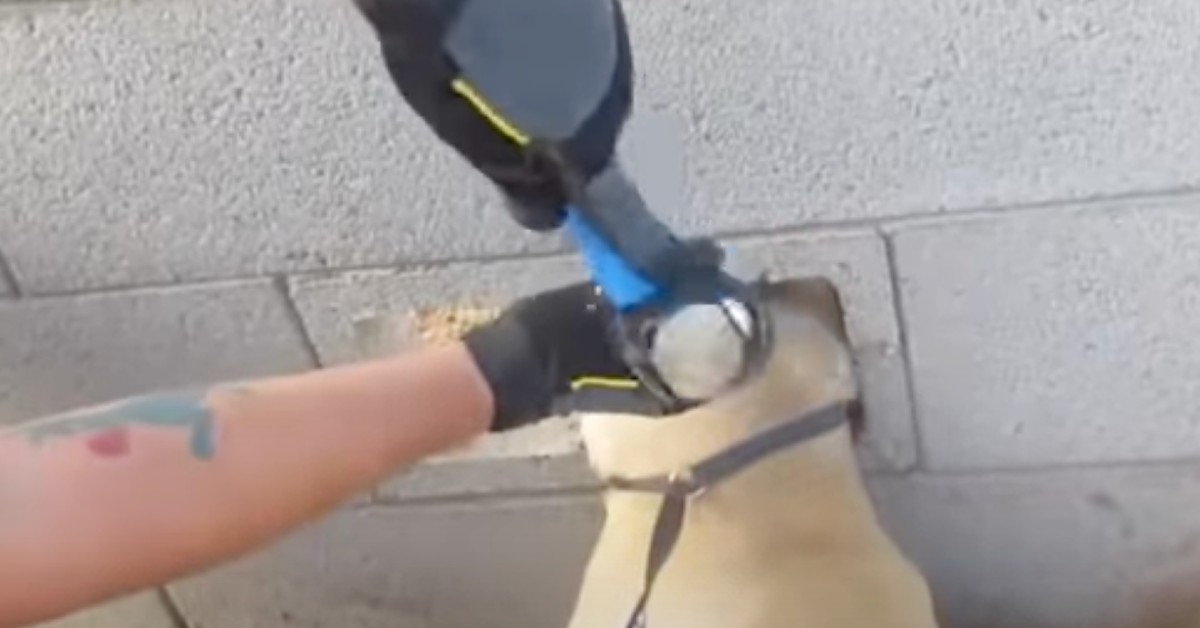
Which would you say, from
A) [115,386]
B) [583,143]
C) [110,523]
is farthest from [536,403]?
[115,386]

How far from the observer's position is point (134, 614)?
2.15 meters

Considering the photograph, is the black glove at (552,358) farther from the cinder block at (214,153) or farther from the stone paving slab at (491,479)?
the stone paving slab at (491,479)

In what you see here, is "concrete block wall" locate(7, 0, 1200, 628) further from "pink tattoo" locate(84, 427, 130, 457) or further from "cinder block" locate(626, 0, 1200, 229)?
"pink tattoo" locate(84, 427, 130, 457)

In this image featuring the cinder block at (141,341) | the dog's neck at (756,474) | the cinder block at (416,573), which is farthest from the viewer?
the cinder block at (416,573)

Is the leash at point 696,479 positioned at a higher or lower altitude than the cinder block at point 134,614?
lower

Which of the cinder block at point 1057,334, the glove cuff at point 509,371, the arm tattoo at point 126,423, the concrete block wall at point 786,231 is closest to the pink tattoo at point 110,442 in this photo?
the arm tattoo at point 126,423

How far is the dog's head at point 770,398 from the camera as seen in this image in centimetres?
163

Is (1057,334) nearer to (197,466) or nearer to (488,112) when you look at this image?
(488,112)

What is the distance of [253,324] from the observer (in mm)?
1831

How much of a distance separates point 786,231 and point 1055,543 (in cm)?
40

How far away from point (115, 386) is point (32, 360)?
7 centimetres

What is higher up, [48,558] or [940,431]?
[940,431]

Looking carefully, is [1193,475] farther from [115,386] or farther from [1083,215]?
[115,386]

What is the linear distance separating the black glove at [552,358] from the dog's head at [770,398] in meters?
0.14
